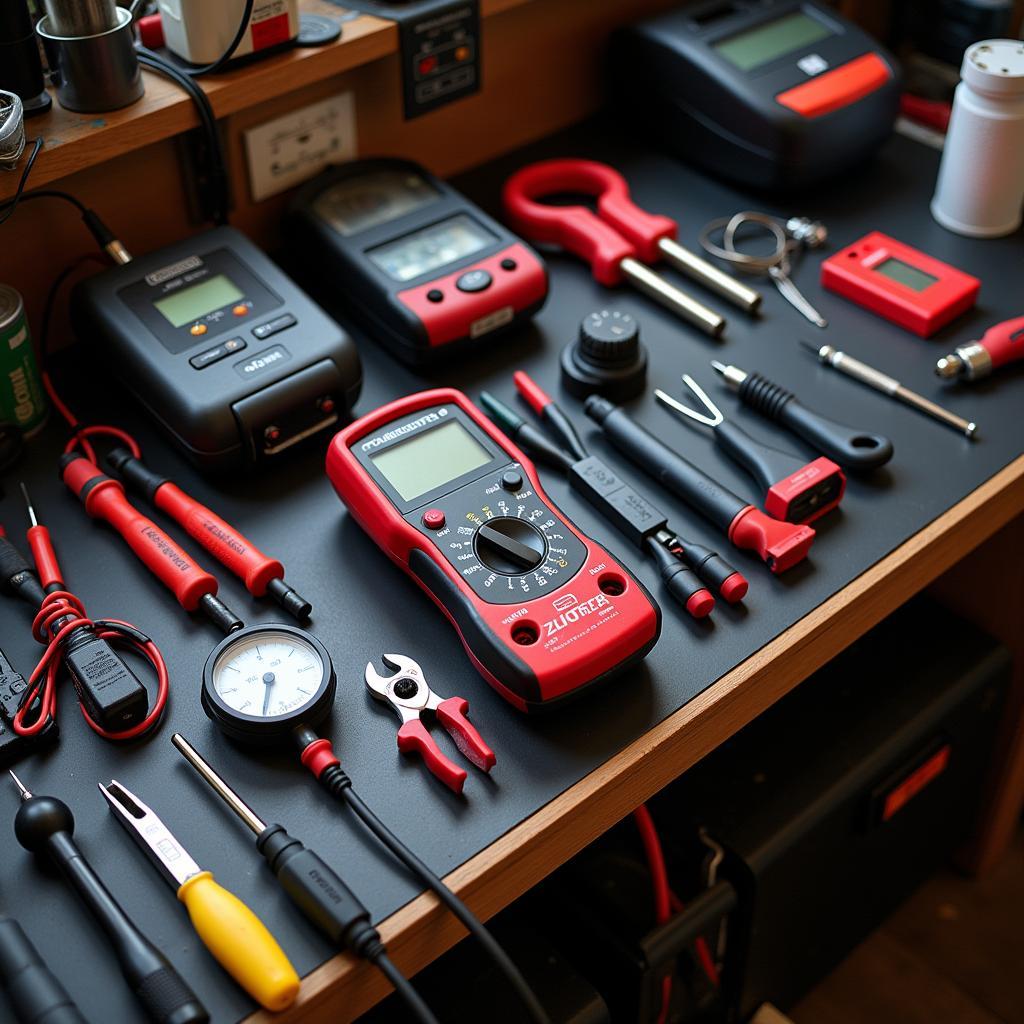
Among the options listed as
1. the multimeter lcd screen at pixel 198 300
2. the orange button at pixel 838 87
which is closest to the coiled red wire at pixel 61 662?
the multimeter lcd screen at pixel 198 300

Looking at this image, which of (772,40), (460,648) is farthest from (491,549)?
(772,40)

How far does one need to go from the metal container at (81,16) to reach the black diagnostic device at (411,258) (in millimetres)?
237

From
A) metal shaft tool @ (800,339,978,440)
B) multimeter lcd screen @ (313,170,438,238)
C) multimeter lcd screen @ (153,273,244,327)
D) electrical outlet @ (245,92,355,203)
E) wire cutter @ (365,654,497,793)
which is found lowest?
wire cutter @ (365,654,497,793)

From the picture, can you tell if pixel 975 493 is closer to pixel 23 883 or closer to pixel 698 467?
pixel 698 467

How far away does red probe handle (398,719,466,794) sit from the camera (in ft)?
2.54

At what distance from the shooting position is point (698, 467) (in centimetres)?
99

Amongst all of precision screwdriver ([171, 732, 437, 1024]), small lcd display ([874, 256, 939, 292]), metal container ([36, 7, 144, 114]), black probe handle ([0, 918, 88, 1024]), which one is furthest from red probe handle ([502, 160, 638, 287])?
black probe handle ([0, 918, 88, 1024])

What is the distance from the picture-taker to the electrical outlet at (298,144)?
1167mm

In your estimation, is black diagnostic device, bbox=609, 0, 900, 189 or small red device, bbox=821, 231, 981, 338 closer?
small red device, bbox=821, 231, 981, 338

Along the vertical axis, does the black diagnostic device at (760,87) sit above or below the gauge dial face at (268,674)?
above

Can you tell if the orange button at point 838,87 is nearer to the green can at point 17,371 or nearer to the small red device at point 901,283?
the small red device at point 901,283

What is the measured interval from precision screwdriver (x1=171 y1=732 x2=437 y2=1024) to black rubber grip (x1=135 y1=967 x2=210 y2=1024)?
0.08 meters

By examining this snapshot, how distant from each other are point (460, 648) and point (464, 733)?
0.29 feet

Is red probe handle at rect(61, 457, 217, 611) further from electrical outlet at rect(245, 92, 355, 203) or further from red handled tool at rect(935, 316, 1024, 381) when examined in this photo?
red handled tool at rect(935, 316, 1024, 381)
